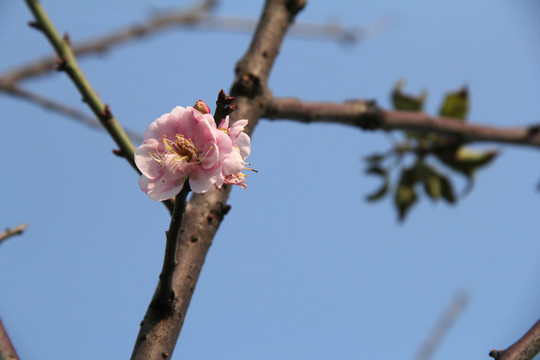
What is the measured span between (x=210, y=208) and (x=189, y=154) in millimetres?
380

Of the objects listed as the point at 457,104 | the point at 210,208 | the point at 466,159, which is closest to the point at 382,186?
the point at 466,159

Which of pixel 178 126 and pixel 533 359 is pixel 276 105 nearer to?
pixel 178 126

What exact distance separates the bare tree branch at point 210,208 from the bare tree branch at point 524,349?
0.73m

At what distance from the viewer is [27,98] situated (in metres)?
2.73

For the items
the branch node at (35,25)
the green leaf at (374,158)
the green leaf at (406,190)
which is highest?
the green leaf at (374,158)

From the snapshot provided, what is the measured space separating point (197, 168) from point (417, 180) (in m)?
2.56

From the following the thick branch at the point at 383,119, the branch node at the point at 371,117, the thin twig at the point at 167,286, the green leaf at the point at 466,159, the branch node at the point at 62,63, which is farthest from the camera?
the green leaf at the point at 466,159

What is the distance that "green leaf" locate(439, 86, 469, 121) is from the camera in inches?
107

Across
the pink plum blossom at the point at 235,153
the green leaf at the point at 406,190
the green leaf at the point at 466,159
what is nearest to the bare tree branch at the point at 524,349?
the pink plum blossom at the point at 235,153

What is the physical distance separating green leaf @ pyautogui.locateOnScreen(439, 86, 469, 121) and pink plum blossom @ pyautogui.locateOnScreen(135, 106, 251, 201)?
2.04 m

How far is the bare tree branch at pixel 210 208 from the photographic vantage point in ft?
3.70

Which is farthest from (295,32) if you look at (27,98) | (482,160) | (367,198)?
(27,98)

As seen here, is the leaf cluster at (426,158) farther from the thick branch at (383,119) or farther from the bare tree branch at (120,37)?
the bare tree branch at (120,37)

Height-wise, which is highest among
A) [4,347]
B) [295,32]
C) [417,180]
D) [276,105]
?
[295,32]
